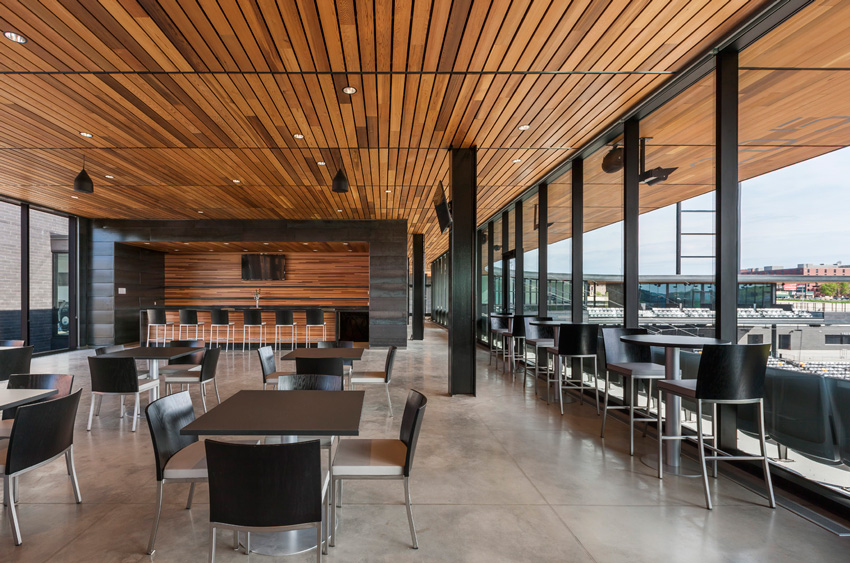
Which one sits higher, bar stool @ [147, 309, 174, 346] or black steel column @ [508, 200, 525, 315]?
black steel column @ [508, 200, 525, 315]

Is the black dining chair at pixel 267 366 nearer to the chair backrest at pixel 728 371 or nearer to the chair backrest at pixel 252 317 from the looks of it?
the chair backrest at pixel 728 371

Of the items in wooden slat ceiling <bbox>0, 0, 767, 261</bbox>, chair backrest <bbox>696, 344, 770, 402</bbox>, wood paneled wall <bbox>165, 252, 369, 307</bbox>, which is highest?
wooden slat ceiling <bbox>0, 0, 767, 261</bbox>

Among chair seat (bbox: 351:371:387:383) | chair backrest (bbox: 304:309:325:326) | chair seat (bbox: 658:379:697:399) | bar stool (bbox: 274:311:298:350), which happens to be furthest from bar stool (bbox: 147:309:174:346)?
chair seat (bbox: 658:379:697:399)

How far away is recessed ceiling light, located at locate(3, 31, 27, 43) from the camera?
325 centimetres

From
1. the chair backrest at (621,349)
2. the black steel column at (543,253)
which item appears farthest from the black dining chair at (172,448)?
the black steel column at (543,253)

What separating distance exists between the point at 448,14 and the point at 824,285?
123 inches

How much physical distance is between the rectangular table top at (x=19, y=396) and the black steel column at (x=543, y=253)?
253 inches

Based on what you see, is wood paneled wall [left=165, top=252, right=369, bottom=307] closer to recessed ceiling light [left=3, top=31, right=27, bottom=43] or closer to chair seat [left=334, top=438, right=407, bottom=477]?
recessed ceiling light [left=3, top=31, right=27, bottom=43]

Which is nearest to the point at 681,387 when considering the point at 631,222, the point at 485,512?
the point at 485,512

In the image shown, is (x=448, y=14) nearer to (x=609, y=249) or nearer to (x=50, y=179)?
(x=609, y=249)

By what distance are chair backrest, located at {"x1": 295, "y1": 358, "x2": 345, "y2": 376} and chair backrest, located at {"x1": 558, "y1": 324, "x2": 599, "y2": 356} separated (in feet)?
8.07

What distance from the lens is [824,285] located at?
2.97 metres

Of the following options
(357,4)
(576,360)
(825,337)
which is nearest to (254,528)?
(357,4)

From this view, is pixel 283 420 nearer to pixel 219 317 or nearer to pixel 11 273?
pixel 219 317
